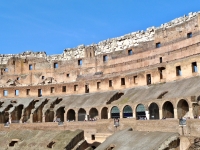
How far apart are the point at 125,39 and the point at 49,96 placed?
52.4 feet

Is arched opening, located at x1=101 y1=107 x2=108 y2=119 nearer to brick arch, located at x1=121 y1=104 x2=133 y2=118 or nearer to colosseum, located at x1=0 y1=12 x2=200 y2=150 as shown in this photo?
colosseum, located at x1=0 y1=12 x2=200 y2=150

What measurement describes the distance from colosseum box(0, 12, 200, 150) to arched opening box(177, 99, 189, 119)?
2 cm

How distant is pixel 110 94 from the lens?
127 ft

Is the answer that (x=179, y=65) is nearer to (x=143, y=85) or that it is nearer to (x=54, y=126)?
(x=143, y=85)

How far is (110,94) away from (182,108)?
13.0 metres

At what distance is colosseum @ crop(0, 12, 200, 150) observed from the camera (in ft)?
82.7

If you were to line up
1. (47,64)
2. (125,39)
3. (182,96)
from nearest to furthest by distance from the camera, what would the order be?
(182,96), (125,39), (47,64)

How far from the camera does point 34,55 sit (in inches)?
2199

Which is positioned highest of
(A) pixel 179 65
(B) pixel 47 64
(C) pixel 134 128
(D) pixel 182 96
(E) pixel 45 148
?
(B) pixel 47 64

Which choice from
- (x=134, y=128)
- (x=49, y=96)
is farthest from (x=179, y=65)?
(x=49, y=96)

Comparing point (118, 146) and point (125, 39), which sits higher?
point (125, 39)

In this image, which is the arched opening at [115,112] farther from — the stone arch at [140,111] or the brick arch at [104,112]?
the stone arch at [140,111]

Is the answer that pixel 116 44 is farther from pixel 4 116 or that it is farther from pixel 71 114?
pixel 4 116

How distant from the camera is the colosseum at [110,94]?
993 inches
